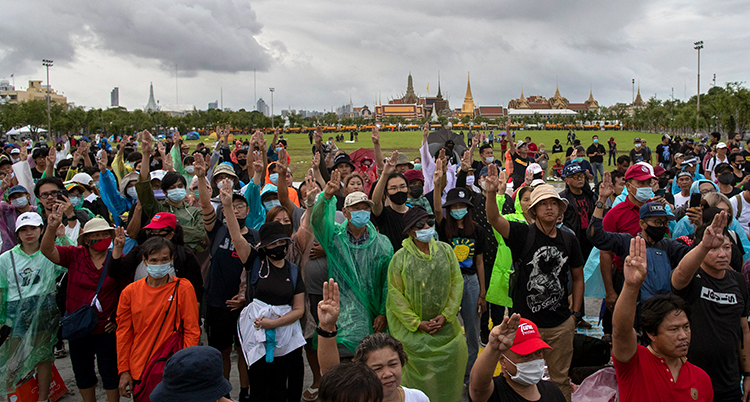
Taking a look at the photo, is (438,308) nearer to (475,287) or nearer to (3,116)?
(475,287)

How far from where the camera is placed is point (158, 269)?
3.50 meters

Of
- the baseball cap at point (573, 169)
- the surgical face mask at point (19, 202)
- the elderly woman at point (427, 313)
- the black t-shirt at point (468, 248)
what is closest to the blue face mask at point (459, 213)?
the black t-shirt at point (468, 248)

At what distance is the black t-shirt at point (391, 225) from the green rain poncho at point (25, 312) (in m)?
2.85

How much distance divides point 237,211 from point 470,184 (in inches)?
129

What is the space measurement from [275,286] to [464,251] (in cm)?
188

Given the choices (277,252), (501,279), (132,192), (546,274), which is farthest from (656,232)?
(132,192)

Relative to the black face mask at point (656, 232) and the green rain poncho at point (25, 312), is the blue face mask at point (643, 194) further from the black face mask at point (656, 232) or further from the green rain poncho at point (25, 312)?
the green rain poncho at point (25, 312)

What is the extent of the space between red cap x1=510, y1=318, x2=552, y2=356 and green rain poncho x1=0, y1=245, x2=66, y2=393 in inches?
150

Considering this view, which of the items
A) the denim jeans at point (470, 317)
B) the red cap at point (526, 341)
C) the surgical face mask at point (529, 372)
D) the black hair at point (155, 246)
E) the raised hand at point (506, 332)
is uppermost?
the black hair at point (155, 246)

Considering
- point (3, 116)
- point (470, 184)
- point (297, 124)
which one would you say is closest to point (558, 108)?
point (297, 124)

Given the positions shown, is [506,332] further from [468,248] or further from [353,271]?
[468,248]

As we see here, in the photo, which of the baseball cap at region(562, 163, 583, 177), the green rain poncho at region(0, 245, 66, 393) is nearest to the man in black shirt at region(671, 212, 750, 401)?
the baseball cap at region(562, 163, 583, 177)

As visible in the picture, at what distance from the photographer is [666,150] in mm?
17250

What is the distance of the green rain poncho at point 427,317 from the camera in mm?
3541
